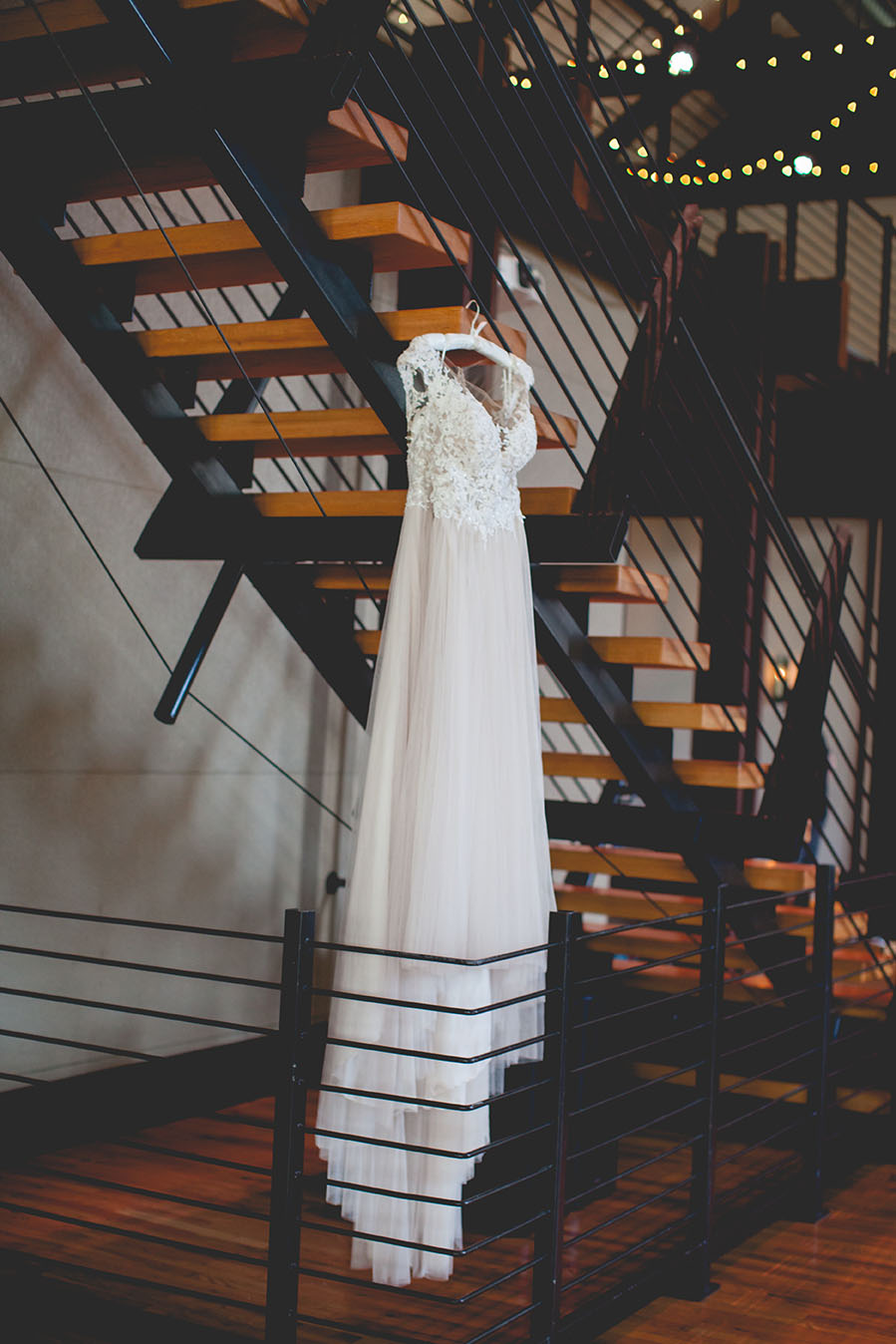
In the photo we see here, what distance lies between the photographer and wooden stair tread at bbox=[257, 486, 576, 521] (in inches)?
133

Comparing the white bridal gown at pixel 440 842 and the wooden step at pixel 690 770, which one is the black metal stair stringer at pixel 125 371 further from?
the wooden step at pixel 690 770

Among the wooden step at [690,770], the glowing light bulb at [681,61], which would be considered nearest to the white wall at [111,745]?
the wooden step at [690,770]

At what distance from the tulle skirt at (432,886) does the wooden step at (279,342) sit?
0.43 m

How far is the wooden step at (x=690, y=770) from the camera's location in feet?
13.1

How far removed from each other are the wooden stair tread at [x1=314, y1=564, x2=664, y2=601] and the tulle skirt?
0.49 meters

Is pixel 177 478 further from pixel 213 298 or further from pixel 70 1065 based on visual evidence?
pixel 70 1065

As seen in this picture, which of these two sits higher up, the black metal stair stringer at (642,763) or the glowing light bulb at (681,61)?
the glowing light bulb at (681,61)

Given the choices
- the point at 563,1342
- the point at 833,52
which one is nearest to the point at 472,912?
the point at 563,1342

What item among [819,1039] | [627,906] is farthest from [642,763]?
[627,906]

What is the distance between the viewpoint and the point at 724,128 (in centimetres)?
600

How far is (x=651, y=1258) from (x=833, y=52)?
450 cm

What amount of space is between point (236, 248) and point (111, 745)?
6.14 feet

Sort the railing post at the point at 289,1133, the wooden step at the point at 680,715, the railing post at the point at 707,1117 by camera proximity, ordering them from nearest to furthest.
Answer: the railing post at the point at 289,1133
the railing post at the point at 707,1117
the wooden step at the point at 680,715

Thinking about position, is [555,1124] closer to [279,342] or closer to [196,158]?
[279,342]
